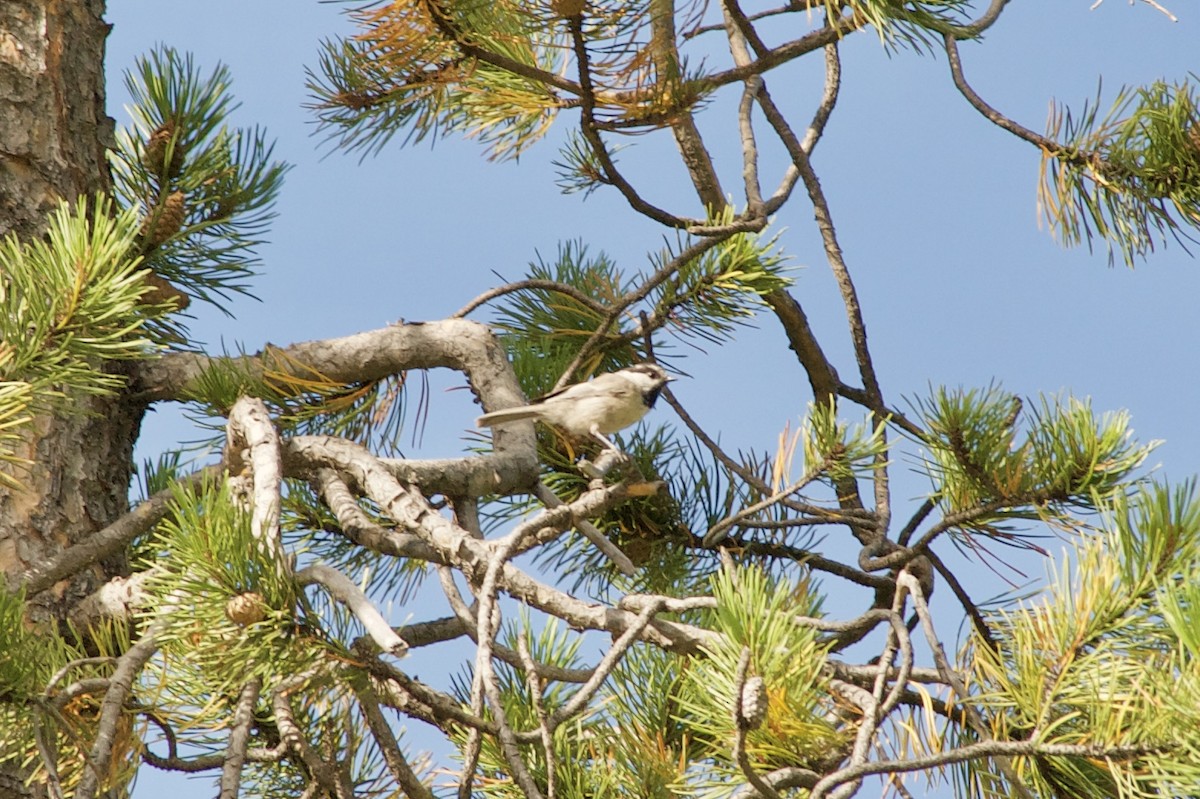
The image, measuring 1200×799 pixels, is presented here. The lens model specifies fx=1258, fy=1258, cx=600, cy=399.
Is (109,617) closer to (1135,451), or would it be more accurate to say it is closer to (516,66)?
(516,66)

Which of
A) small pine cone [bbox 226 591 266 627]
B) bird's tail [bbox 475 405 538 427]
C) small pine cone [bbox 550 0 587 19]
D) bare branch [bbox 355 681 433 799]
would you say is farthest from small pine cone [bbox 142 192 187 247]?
small pine cone [bbox 226 591 266 627]

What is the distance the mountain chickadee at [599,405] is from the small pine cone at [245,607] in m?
1.04

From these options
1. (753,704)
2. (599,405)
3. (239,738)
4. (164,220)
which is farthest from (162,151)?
(753,704)

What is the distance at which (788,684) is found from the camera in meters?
1.80

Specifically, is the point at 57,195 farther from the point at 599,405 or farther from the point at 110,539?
the point at 599,405

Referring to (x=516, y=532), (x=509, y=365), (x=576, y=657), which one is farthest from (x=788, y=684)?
(x=509, y=365)

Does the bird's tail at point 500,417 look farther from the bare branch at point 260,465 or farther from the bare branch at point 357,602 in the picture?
the bare branch at point 357,602

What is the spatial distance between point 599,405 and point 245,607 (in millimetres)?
1346

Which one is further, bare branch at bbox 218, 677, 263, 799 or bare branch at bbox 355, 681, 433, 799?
bare branch at bbox 355, 681, 433, 799

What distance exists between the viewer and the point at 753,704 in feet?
5.26

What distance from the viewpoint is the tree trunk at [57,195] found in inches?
101

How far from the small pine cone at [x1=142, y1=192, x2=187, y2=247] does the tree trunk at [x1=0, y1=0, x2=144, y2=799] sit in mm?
131

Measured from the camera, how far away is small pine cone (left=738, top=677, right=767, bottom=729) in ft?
5.27

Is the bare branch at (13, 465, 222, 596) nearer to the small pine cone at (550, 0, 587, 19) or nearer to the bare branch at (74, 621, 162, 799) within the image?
the bare branch at (74, 621, 162, 799)
